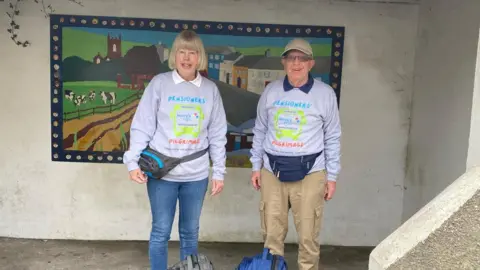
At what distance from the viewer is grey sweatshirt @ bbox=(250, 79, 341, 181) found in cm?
295

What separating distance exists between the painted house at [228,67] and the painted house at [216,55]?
3 cm

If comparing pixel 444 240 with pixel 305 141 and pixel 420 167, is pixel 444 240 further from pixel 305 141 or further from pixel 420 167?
pixel 420 167

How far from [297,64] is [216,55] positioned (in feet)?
3.94

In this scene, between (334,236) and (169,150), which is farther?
(334,236)

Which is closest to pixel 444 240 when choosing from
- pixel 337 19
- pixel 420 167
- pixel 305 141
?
pixel 305 141

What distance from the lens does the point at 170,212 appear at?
292 centimetres

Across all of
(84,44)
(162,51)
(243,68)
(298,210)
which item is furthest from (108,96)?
(298,210)

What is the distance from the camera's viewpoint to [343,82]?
4086 millimetres

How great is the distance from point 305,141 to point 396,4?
1.75 metres

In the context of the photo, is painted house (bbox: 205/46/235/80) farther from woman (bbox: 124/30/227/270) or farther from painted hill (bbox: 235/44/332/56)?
woman (bbox: 124/30/227/270)

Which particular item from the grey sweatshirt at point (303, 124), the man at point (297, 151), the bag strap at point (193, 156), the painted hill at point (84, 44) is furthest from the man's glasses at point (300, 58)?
the painted hill at point (84, 44)

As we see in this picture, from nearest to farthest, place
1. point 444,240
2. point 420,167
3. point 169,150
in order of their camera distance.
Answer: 1. point 444,240
2. point 169,150
3. point 420,167

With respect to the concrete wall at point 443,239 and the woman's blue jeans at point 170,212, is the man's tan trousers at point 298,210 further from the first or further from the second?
the concrete wall at point 443,239

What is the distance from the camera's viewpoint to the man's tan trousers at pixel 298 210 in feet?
9.92
